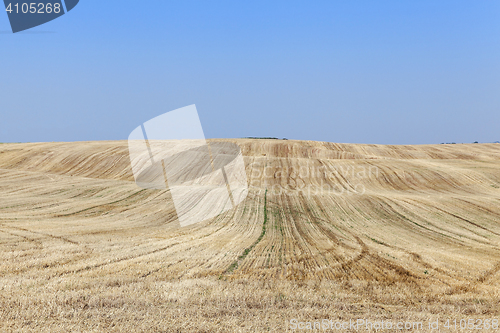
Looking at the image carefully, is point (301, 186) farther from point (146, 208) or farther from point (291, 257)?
point (291, 257)

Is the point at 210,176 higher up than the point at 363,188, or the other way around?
the point at 210,176

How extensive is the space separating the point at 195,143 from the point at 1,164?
26.5 metres

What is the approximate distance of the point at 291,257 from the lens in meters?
15.5

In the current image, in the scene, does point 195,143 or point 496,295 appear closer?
point 496,295

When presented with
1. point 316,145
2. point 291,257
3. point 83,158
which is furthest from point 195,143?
point 291,257

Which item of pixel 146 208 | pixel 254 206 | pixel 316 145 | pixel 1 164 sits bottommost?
pixel 316 145

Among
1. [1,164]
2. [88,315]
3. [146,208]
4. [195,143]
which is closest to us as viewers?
[88,315]

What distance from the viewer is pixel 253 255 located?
15.7m

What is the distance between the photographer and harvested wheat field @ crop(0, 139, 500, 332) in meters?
8.73

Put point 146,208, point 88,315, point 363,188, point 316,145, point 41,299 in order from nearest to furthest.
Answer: point 88,315 → point 41,299 → point 146,208 → point 363,188 → point 316,145

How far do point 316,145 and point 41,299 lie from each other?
59122mm

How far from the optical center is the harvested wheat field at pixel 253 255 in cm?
873

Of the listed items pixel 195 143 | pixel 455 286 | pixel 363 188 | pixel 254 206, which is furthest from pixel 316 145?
pixel 455 286

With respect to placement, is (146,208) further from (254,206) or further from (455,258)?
(455,258)
